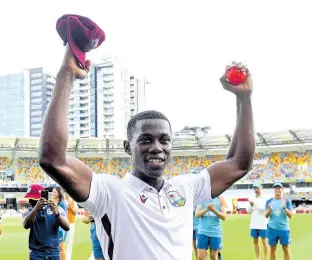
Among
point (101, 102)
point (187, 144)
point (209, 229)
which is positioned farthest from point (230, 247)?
point (101, 102)

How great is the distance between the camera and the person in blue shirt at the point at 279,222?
927cm

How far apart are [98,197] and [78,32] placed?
72 centimetres

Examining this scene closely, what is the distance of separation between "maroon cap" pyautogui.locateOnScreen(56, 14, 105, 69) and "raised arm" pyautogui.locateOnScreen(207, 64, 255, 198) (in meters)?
0.80

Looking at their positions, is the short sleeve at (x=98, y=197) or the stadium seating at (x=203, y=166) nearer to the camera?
the short sleeve at (x=98, y=197)

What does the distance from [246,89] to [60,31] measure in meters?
1.01

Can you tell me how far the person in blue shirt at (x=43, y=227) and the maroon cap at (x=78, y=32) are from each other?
4536 millimetres

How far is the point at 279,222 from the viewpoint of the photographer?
30.7 ft

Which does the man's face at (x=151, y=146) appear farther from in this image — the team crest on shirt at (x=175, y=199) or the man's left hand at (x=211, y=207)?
the man's left hand at (x=211, y=207)

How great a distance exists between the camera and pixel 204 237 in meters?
8.76

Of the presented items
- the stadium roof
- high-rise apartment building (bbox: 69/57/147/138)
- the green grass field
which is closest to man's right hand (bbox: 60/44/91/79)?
the green grass field

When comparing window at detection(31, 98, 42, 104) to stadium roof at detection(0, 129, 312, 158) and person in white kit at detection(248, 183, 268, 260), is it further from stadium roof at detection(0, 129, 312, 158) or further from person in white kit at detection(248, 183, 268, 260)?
person in white kit at detection(248, 183, 268, 260)

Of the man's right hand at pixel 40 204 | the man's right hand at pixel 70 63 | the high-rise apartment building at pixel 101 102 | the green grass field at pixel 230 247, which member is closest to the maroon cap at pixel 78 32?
the man's right hand at pixel 70 63

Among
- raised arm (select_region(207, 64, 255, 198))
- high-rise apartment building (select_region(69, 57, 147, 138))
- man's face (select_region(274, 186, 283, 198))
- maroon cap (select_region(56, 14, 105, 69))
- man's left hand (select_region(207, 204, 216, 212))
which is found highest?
high-rise apartment building (select_region(69, 57, 147, 138))

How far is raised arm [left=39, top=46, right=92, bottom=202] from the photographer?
183 cm
